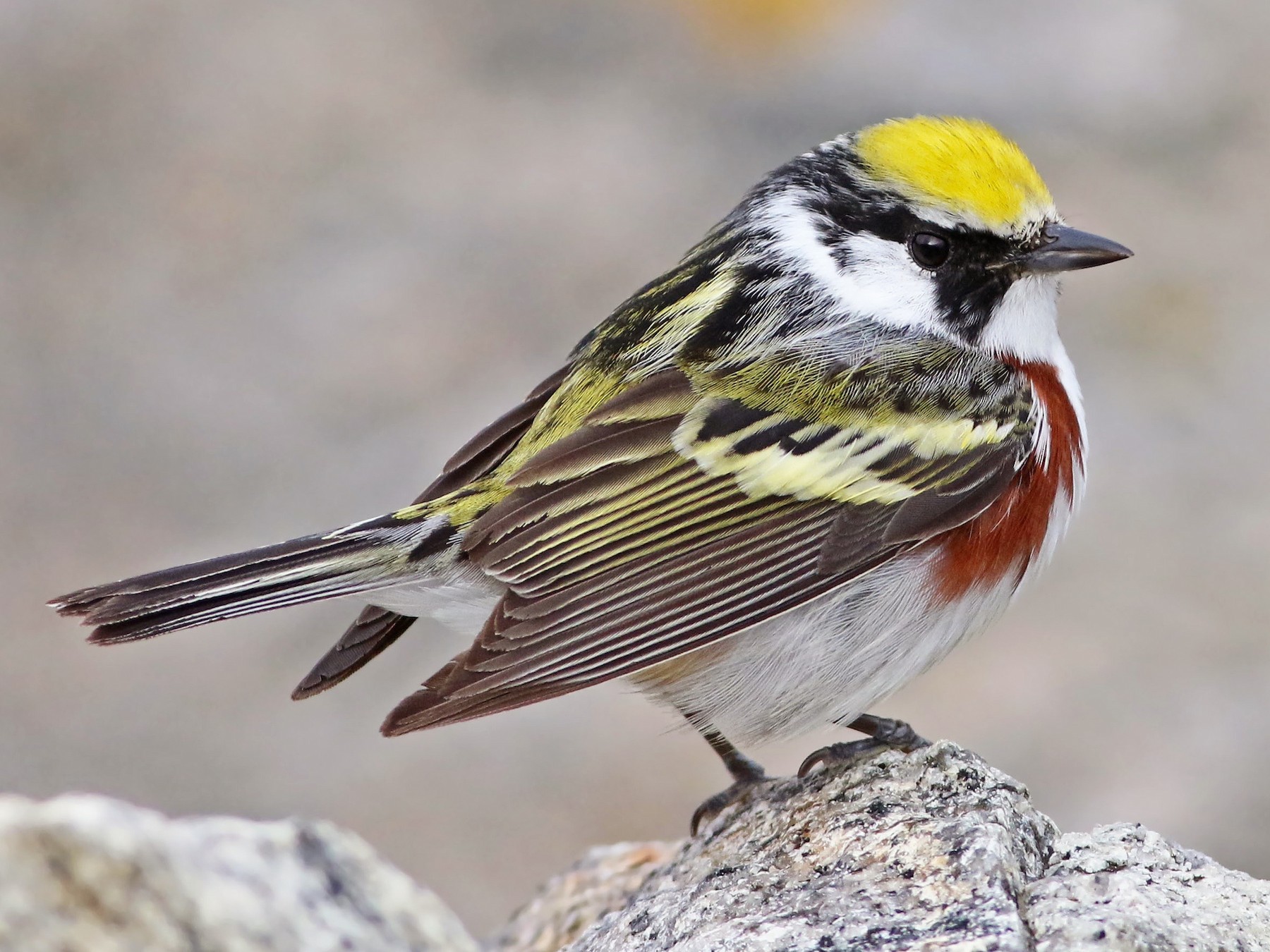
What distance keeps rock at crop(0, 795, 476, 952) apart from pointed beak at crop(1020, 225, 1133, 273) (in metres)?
2.11

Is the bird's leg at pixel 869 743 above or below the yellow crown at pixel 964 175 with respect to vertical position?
below

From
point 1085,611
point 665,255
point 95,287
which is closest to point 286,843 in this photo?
point 1085,611

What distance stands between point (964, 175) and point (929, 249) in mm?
204

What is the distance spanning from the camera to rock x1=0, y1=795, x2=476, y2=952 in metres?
2.97

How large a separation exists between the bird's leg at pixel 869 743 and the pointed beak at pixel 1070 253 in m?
1.15

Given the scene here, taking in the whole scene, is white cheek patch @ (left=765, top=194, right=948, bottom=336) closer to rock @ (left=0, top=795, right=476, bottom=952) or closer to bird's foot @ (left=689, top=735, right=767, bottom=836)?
bird's foot @ (left=689, top=735, right=767, bottom=836)

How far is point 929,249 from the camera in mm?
4012

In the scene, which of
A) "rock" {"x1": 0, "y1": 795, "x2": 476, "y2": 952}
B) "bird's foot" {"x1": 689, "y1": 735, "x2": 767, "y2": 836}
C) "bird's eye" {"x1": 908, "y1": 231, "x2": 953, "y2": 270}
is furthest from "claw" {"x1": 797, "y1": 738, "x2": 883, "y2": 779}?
"bird's eye" {"x1": 908, "y1": 231, "x2": 953, "y2": 270}

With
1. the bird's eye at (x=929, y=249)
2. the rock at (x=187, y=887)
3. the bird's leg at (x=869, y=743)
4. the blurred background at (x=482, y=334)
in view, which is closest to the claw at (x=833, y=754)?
the bird's leg at (x=869, y=743)

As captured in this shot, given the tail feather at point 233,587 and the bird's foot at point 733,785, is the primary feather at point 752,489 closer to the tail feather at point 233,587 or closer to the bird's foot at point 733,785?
the tail feather at point 233,587

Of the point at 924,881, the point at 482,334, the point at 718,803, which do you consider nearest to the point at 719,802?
the point at 718,803

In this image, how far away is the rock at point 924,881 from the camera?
2660 millimetres

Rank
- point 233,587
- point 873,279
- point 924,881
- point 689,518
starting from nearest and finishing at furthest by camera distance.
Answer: point 924,881 → point 233,587 → point 689,518 → point 873,279

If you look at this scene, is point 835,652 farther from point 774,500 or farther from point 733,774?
point 733,774
